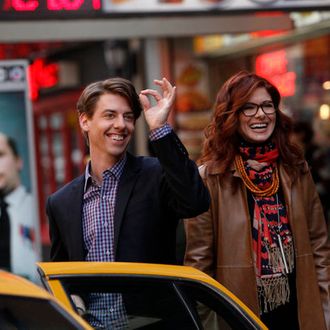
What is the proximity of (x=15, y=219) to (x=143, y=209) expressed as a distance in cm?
422

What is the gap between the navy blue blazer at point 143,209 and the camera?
346 cm

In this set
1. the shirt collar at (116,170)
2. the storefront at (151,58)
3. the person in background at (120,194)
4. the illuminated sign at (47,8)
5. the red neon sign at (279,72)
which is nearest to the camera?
the person in background at (120,194)

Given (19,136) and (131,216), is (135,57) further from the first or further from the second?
(131,216)

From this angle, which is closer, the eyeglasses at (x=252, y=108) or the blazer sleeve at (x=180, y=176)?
the blazer sleeve at (x=180, y=176)

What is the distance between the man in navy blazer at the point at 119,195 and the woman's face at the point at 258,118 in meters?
0.53

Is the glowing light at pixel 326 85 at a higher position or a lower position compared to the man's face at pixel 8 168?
higher

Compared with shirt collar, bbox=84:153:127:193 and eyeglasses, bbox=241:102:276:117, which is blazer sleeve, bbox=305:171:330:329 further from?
shirt collar, bbox=84:153:127:193

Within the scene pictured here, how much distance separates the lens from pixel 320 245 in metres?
4.09

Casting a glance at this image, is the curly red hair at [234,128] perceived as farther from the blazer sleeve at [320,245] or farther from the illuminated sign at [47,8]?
the illuminated sign at [47,8]

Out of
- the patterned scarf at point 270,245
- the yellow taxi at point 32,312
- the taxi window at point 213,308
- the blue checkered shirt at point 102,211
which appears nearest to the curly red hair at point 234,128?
the patterned scarf at point 270,245

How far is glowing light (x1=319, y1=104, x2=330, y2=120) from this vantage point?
38.4 ft

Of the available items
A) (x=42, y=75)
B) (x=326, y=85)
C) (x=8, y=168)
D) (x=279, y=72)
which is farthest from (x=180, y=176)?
(x=42, y=75)

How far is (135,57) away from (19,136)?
20.2 feet

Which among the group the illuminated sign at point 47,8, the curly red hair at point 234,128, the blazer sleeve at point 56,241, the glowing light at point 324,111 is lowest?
the blazer sleeve at point 56,241
